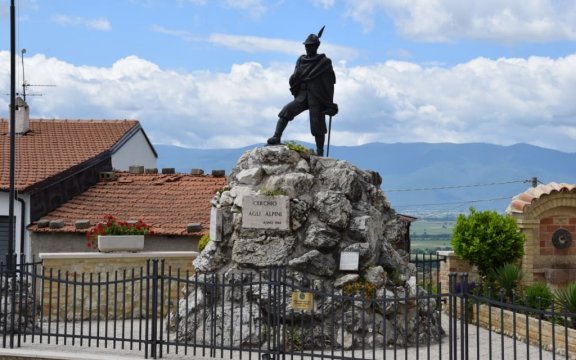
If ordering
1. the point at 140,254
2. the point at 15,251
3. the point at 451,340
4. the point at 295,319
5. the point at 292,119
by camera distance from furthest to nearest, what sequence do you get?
the point at 15,251 < the point at 140,254 < the point at 292,119 < the point at 295,319 < the point at 451,340

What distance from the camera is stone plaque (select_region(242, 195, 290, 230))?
51.4 ft

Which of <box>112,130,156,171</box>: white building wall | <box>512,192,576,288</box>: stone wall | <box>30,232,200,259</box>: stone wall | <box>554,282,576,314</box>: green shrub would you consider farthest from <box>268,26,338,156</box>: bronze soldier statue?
<box>112,130,156,171</box>: white building wall

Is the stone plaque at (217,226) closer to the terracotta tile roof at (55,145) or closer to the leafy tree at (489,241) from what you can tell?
the leafy tree at (489,241)

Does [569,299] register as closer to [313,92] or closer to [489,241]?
[489,241]

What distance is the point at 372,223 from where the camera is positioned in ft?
53.9

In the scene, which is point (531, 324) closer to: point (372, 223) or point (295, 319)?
point (372, 223)

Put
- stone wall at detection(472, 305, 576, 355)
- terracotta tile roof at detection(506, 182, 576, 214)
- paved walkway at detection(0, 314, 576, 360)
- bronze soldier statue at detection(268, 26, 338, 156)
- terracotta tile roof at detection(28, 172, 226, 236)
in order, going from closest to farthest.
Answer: paved walkway at detection(0, 314, 576, 360) → stone wall at detection(472, 305, 576, 355) → bronze soldier statue at detection(268, 26, 338, 156) → terracotta tile roof at detection(506, 182, 576, 214) → terracotta tile roof at detection(28, 172, 226, 236)

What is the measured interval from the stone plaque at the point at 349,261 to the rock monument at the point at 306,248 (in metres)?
0.02

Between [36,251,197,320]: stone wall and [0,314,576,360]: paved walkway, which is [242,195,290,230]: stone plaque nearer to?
[0,314,576,360]: paved walkway

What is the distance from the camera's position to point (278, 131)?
56.7ft

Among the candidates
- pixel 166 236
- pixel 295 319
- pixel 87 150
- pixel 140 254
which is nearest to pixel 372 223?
pixel 295 319

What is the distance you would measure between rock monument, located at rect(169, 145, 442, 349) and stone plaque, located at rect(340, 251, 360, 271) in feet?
0.06

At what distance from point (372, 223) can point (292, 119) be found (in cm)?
287

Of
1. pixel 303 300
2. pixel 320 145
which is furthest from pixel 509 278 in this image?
pixel 303 300
